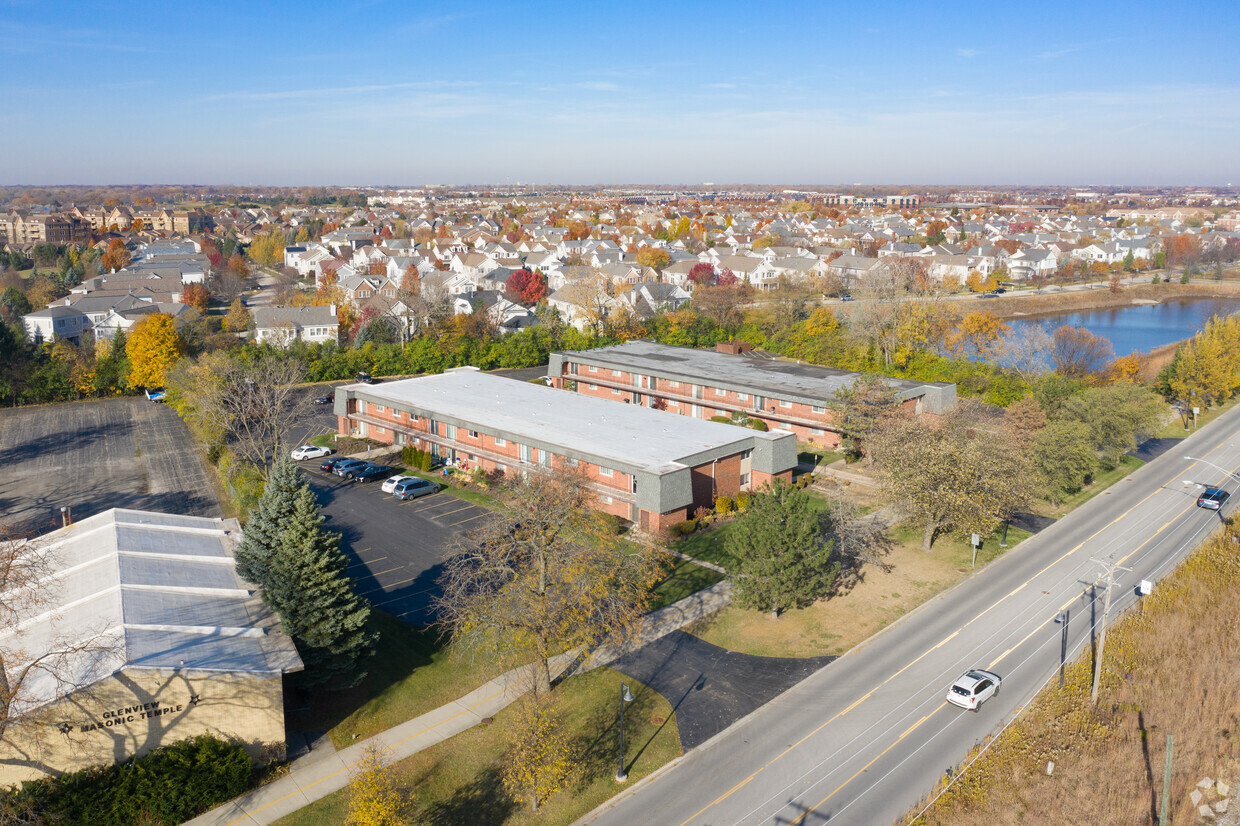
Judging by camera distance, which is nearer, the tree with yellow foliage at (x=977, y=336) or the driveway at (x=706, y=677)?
the driveway at (x=706, y=677)

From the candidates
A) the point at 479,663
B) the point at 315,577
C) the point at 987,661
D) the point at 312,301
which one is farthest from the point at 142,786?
the point at 312,301

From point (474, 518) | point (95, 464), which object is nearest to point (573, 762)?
point (474, 518)

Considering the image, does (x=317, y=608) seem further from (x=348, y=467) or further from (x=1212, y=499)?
(x=1212, y=499)

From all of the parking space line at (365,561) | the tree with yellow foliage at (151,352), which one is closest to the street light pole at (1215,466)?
the parking space line at (365,561)

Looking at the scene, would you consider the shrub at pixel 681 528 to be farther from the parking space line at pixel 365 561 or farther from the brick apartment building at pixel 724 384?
the brick apartment building at pixel 724 384

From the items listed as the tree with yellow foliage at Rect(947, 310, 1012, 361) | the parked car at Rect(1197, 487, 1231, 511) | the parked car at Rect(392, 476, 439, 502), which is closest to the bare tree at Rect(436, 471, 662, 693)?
the parked car at Rect(392, 476, 439, 502)

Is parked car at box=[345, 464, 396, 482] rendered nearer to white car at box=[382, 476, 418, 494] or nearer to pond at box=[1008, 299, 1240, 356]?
white car at box=[382, 476, 418, 494]

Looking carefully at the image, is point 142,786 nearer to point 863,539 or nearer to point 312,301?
point 863,539
